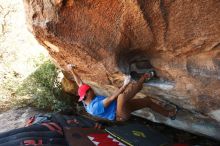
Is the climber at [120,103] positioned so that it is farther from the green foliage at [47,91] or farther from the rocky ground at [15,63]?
the green foliage at [47,91]

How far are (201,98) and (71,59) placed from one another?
1829mm

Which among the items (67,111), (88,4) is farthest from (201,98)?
(67,111)

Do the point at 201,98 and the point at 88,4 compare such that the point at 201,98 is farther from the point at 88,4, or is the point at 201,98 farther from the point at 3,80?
the point at 3,80

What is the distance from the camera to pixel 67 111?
307 inches

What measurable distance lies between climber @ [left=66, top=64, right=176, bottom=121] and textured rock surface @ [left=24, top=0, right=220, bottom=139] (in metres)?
0.23

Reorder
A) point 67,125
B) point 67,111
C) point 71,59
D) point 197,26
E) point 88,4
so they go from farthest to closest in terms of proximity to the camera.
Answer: point 67,111, point 67,125, point 71,59, point 88,4, point 197,26

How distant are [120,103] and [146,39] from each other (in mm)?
1071

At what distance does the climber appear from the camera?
4.83m

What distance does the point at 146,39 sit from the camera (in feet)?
13.9

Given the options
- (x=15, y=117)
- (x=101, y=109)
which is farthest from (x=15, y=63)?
(x=101, y=109)

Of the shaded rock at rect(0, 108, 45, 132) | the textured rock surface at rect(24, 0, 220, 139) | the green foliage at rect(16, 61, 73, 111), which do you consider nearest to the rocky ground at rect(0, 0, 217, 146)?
the shaded rock at rect(0, 108, 45, 132)

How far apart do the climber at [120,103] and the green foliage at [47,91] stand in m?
2.60

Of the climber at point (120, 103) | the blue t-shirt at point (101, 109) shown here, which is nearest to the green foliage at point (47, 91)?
the climber at point (120, 103)

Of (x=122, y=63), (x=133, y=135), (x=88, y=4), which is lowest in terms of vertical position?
(x=133, y=135)
